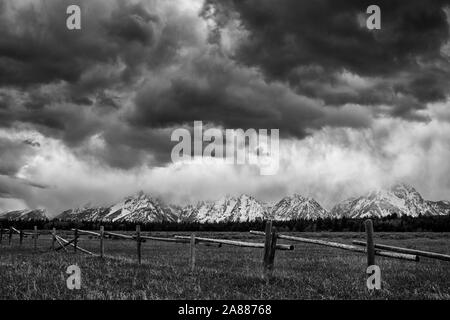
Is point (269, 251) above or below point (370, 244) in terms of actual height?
below

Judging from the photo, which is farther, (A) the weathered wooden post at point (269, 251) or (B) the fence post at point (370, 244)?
(A) the weathered wooden post at point (269, 251)

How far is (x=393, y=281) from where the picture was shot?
1377cm

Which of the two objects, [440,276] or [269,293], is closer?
[269,293]

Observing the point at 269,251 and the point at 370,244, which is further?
the point at 269,251

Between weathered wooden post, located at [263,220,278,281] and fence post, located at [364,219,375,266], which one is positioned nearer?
fence post, located at [364,219,375,266]
